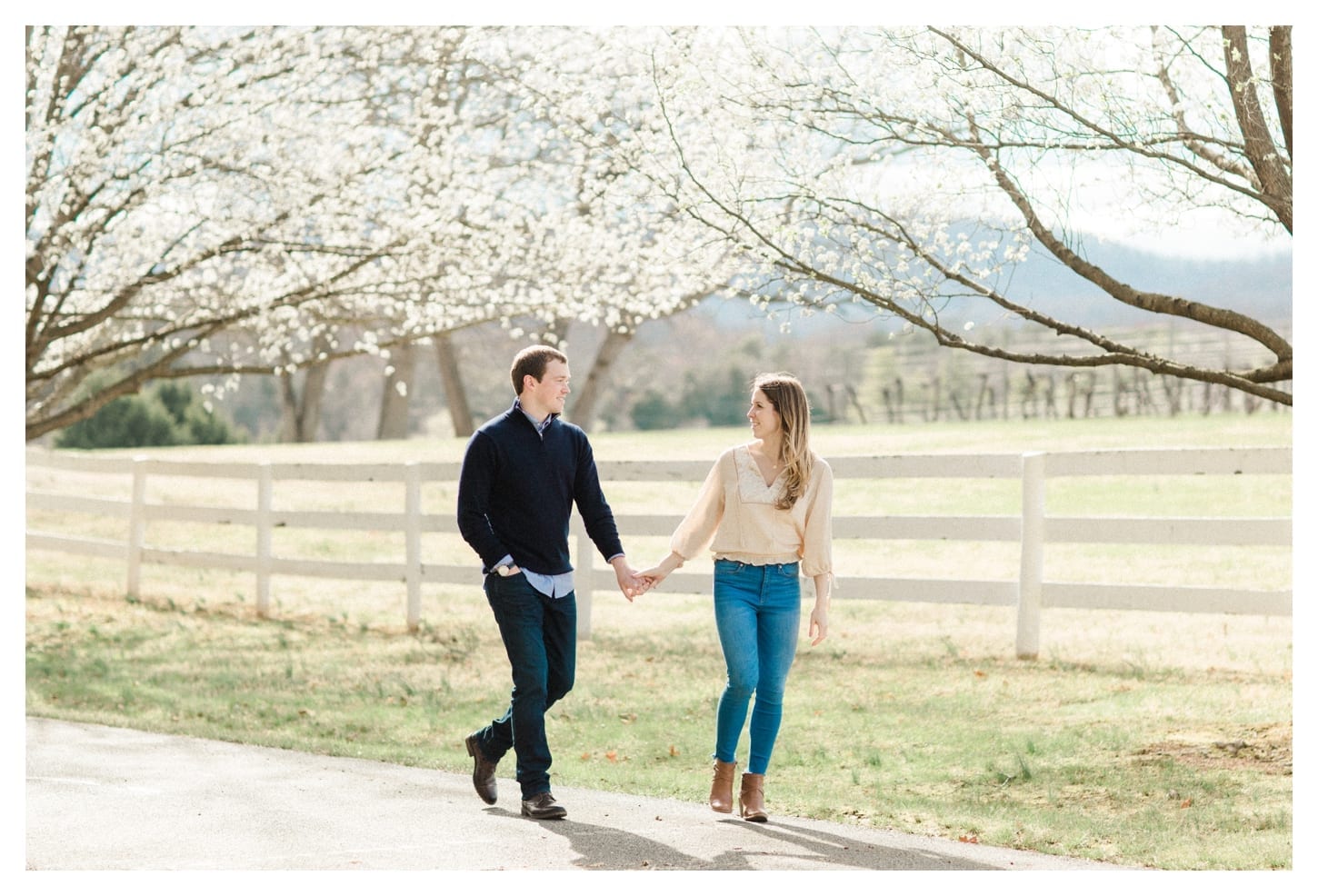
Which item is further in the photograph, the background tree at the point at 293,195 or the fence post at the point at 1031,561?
the background tree at the point at 293,195

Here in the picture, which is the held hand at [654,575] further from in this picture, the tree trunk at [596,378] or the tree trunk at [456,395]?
the tree trunk at [456,395]

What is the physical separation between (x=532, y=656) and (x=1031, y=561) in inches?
193

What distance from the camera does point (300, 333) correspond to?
515 inches

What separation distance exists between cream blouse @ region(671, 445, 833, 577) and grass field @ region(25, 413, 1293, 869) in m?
1.11

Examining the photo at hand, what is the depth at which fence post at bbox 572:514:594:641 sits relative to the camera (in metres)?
10.6

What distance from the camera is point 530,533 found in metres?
5.35

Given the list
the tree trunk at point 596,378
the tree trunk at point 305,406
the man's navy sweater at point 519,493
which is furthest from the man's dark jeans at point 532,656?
the tree trunk at point 305,406

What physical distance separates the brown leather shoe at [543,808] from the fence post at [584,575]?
511cm

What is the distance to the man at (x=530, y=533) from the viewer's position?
209 inches

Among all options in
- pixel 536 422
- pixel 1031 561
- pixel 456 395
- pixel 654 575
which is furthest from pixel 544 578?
pixel 456 395

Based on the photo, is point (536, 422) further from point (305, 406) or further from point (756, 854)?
point (305, 406)

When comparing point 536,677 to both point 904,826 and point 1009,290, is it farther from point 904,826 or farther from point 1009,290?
point 1009,290

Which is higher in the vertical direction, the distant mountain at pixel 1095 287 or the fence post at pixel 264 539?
the distant mountain at pixel 1095 287

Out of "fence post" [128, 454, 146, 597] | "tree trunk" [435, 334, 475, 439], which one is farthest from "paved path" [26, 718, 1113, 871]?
"tree trunk" [435, 334, 475, 439]
